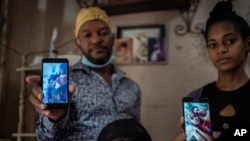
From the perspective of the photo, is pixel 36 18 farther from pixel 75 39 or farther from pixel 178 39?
pixel 178 39

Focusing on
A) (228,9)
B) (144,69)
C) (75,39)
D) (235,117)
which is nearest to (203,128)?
(235,117)

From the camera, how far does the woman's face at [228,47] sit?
474 millimetres

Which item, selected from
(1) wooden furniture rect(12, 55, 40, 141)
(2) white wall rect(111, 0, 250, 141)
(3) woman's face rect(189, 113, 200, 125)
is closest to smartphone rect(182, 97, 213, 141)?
(3) woman's face rect(189, 113, 200, 125)

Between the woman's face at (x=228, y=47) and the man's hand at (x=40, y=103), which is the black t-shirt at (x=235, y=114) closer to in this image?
the woman's face at (x=228, y=47)

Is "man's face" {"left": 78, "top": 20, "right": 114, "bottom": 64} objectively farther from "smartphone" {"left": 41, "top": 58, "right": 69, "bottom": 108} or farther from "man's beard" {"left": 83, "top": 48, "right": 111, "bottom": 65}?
"smartphone" {"left": 41, "top": 58, "right": 69, "bottom": 108}

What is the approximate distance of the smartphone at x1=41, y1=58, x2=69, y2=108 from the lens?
1.62 ft

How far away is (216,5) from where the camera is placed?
0.53 meters

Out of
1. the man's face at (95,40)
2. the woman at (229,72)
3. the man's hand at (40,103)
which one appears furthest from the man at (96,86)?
the woman at (229,72)

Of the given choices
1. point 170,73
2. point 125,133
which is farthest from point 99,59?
point 125,133

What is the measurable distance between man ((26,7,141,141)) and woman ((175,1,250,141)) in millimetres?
239

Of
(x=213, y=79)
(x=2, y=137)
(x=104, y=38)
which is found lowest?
(x=2, y=137)

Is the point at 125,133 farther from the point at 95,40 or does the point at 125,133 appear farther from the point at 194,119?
the point at 95,40

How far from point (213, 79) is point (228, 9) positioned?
12 cm

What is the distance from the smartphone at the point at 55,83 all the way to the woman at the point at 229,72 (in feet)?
0.58
